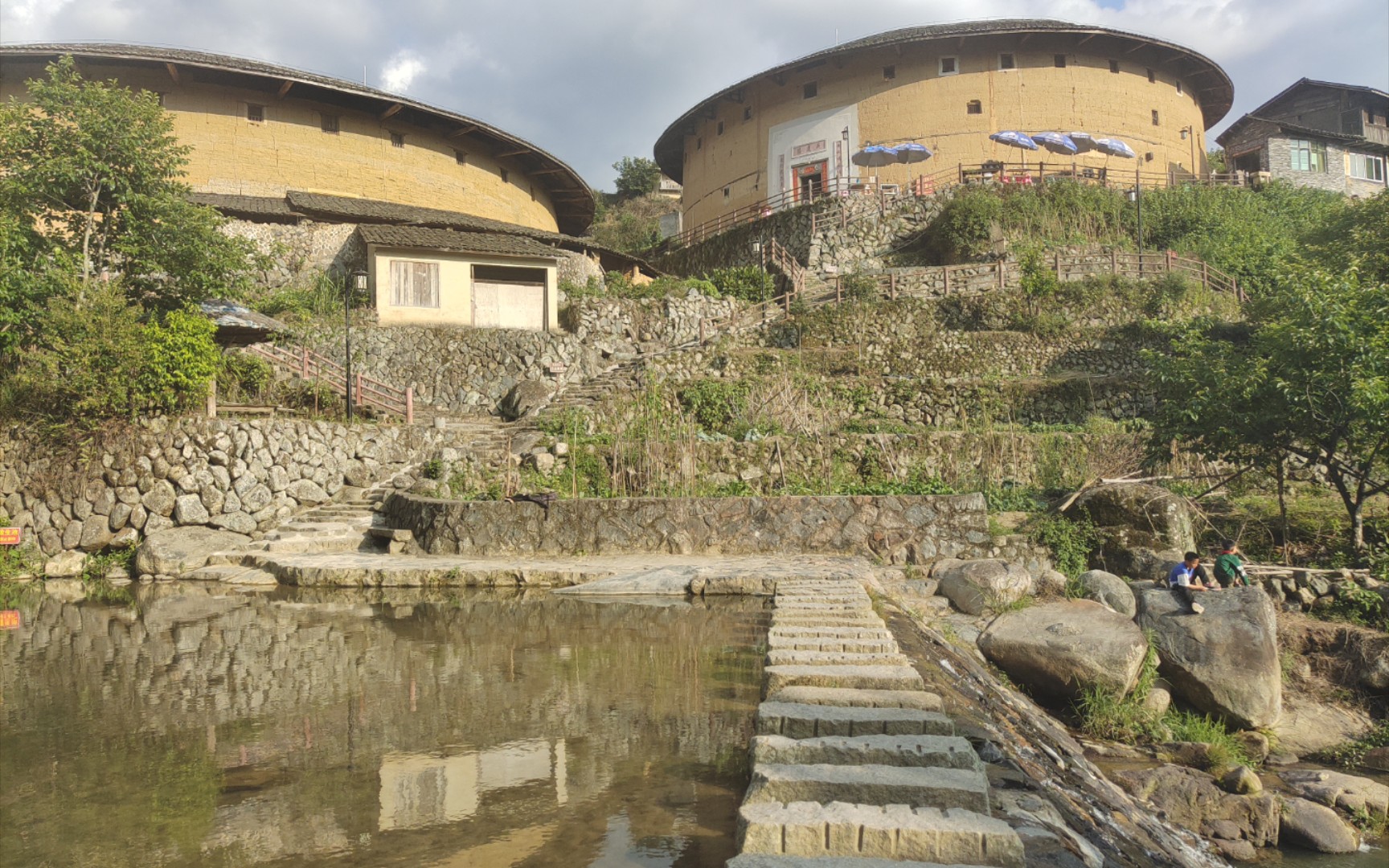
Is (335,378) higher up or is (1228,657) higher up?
(335,378)

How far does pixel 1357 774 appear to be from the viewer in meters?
8.45

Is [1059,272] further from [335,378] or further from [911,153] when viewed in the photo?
[335,378]

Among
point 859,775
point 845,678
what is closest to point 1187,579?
point 845,678

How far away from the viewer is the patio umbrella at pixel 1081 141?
31.7m

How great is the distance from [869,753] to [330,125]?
2992 centimetres

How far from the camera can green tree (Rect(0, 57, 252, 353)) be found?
15805 mm

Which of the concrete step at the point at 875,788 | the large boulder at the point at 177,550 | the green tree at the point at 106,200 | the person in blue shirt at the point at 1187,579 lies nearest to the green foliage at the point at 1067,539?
the person in blue shirt at the point at 1187,579

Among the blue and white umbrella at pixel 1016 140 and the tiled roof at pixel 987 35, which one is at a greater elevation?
the tiled roof at pixel 987 35

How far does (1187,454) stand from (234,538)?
16.1 meters

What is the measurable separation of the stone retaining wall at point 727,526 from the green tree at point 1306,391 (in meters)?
3.32

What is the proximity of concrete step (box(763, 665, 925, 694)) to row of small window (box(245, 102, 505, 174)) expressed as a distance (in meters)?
28.5

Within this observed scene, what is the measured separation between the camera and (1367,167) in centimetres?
4150

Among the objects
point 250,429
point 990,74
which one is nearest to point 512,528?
point 250,429

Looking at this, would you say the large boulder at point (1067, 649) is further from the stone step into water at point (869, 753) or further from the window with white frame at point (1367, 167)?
the window with white frame at point (1367, 167)
